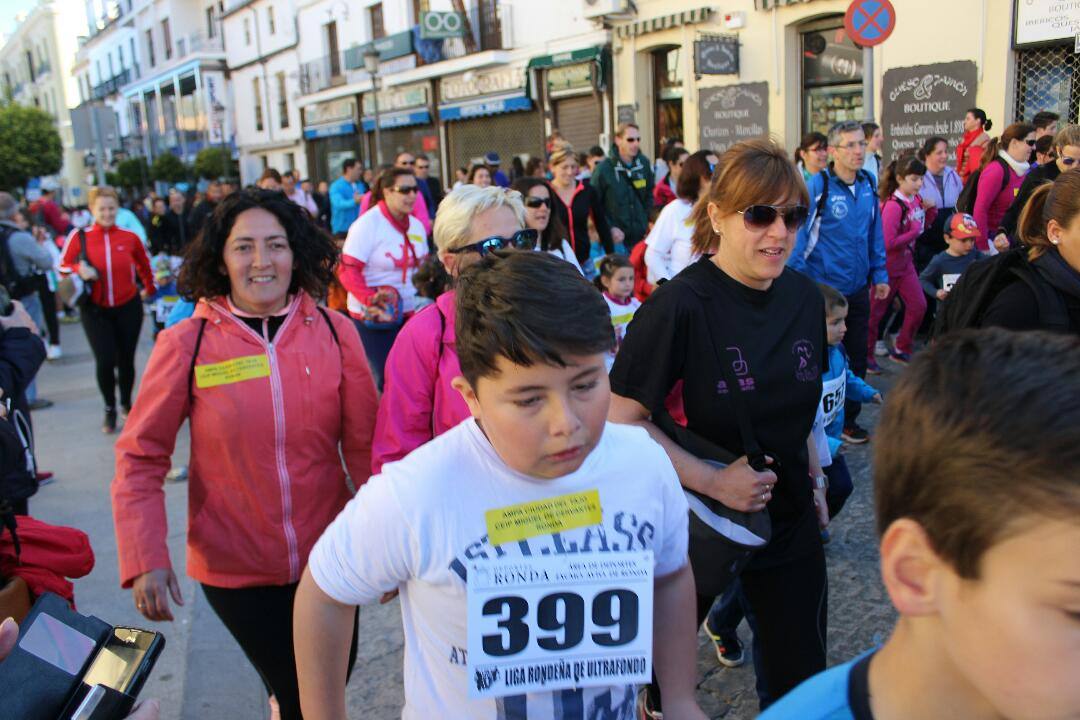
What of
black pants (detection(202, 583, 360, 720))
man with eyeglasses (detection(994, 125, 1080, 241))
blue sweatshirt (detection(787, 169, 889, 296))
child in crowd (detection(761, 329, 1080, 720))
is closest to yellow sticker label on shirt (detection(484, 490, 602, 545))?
child in crowd (detection(761, 329, 1080, 720))

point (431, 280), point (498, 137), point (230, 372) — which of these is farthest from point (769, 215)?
point (498, 137)

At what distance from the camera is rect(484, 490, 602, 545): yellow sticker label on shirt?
5.01ft

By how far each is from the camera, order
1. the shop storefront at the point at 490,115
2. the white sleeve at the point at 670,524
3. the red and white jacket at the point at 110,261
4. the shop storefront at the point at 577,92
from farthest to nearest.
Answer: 1. the shop storefront at the point at 490,115
2. the shop storefront at the point at 577,92
3. the red and white jacket at the point at 110,261
4. the white sleeve at the point at 670,524

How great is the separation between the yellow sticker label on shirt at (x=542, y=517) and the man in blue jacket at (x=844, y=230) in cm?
448

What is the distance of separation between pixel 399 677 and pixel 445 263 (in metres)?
1.71

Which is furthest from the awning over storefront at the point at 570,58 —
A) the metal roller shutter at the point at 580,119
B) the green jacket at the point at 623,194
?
the green jacket at the point at 623,194

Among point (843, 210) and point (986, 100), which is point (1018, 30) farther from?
point (843, 210)

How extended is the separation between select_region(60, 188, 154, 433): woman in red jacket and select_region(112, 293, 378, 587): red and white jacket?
16.1ft

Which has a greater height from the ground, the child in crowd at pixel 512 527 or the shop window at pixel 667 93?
the shop window at pixel 667 93

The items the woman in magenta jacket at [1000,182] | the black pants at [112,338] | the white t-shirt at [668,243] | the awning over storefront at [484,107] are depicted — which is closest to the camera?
the white t-shirt at [668,243]

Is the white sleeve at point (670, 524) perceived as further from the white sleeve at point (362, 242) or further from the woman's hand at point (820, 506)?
the white sleeve at point (362, 242)

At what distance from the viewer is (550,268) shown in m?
1.57

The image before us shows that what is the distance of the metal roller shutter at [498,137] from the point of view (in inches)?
894

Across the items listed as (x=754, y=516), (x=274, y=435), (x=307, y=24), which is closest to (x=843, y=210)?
(x=754, y=516)
